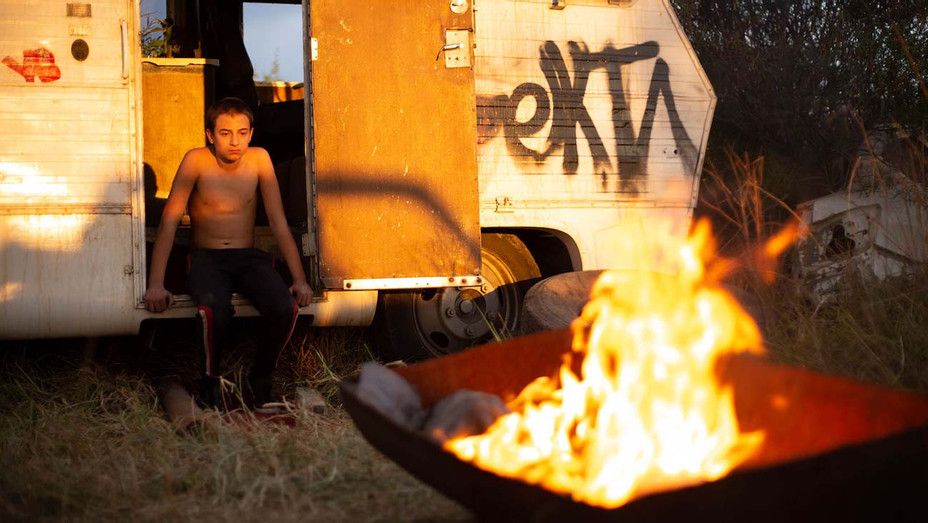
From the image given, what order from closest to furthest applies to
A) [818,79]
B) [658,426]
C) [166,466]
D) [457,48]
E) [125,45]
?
[658,426]
[166,466]
[125,45]
[457,48]
[818,79]

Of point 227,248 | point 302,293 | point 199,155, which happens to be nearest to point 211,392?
point 302,293

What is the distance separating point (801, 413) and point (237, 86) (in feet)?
16.8

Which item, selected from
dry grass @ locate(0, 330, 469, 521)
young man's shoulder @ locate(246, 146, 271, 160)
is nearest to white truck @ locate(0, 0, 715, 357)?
young man's shoulder @ locate(246, 146, 271, 160)

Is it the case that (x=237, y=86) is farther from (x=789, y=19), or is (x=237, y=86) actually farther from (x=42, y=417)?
(x=789, y=19)

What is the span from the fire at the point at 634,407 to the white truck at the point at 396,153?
2323 millimetres

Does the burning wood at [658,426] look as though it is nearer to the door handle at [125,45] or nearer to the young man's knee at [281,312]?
the young man's knee at [281,312]

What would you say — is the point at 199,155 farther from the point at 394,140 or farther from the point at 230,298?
the point at 394,140

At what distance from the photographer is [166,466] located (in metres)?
3.82

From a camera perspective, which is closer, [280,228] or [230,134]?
[230,134]

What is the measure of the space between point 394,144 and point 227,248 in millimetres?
1049

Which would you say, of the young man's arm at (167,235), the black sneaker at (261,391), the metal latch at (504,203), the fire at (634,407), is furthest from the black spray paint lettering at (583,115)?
the fire at (634,407)

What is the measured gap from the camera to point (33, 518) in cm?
330

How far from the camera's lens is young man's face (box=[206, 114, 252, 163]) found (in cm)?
548

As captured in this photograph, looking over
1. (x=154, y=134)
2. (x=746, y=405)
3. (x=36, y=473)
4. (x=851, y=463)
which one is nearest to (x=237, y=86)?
(x=154, y=134)
